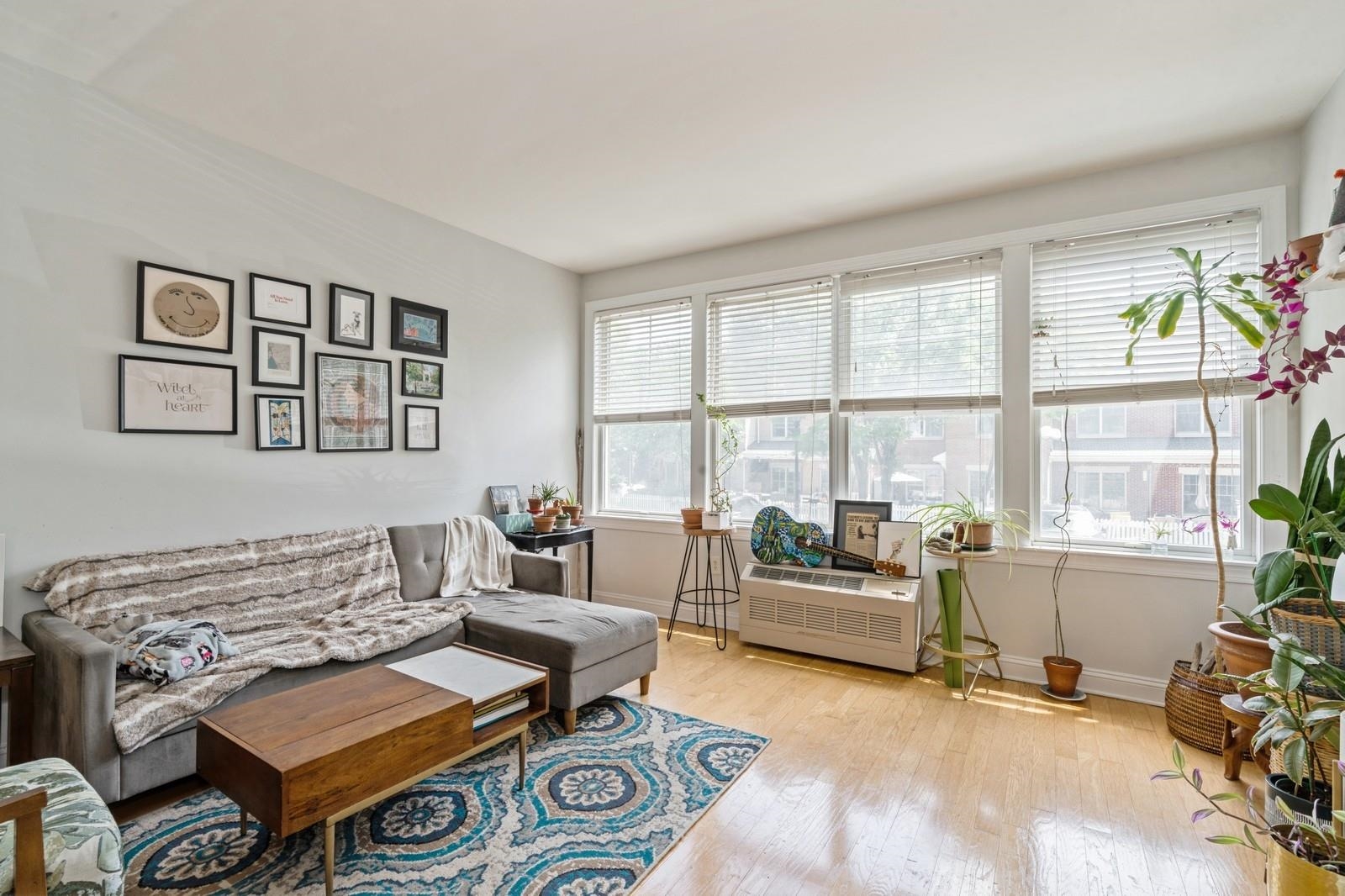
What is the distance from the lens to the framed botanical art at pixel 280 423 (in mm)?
3111

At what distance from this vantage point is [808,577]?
12.8ft

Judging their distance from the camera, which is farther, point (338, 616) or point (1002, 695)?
point (1002, 695)

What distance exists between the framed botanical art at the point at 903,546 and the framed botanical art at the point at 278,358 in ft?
10.9

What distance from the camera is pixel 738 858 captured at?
6.35 feet

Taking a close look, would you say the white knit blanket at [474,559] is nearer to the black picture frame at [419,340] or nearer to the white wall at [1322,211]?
the black picture frame at [419,340]

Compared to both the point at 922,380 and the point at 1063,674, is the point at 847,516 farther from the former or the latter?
the point at 1063,674

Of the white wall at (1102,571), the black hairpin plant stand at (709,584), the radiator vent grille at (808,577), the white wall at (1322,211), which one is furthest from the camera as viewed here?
the black hairpin plant stand at (709,584)

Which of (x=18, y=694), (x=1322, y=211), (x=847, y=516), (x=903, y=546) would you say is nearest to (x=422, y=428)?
(x=18, y=694)

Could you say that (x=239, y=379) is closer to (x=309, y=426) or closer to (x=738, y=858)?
(x=309, y=426)

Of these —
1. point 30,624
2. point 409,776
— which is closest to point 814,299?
point 409,776

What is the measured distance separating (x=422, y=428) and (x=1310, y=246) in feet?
13.4

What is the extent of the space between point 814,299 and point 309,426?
3.10 meters

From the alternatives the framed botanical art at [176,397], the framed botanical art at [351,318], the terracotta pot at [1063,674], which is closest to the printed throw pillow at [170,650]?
the framed botanical art at [176,397]

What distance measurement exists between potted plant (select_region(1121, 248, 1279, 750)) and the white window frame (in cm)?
18
